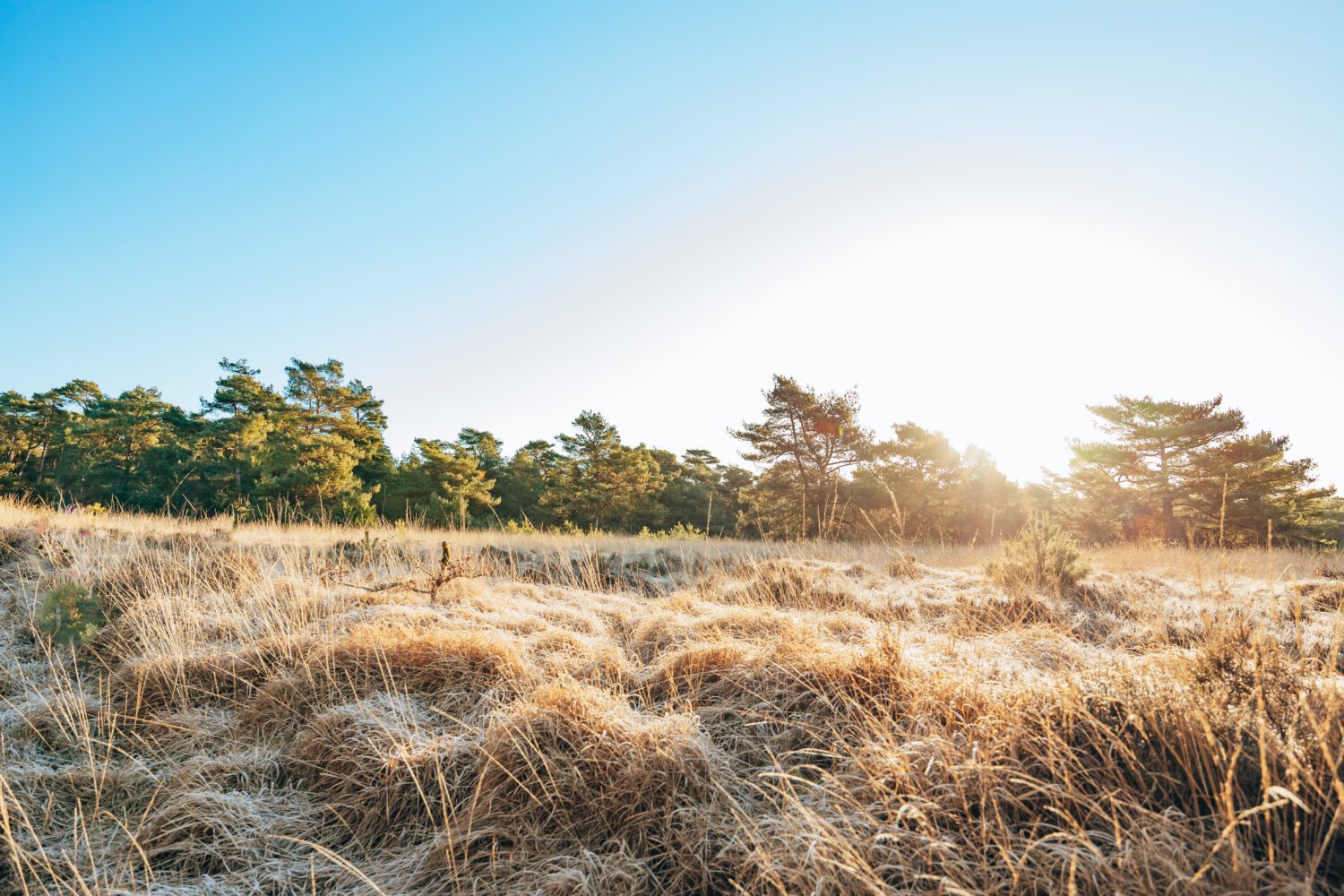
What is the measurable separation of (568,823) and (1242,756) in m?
2.07

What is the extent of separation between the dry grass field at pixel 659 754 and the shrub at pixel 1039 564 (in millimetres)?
1685

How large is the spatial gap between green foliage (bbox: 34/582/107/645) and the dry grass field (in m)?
0.13

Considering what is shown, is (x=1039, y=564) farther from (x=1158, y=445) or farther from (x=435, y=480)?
(x=435, y=480)

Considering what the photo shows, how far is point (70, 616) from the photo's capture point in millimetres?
3832

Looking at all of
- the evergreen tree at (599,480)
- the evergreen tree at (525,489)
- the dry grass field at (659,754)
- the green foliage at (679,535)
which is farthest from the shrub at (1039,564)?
the evergreen tree at (525,489)

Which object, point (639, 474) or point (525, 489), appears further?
point (525, 489)

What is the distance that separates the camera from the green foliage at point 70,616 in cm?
373

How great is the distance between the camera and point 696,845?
1677mm

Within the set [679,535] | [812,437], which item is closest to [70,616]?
[679,535]

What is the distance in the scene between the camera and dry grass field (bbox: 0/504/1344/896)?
138 cm

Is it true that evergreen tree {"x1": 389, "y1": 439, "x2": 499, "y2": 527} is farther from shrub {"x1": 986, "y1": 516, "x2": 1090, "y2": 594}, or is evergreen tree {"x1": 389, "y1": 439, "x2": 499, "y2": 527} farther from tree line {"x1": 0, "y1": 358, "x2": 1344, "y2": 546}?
shrub {"x1": 986, "y1": 516, "x2": 1090, "y2": 594}

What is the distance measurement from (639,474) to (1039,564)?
2231 cm

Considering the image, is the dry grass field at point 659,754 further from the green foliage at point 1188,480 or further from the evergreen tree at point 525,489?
the evergreen tree at point 525,489

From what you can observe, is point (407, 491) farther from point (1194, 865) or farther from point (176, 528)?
point (1194, 865)
